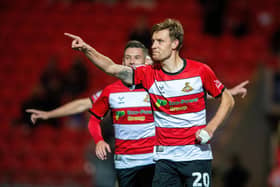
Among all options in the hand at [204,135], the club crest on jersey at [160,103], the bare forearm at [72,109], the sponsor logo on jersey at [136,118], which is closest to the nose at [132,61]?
the sponsor logo on jersey at [136,118]

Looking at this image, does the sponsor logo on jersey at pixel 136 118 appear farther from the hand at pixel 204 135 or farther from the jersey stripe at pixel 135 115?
the hand at pixel 204 135

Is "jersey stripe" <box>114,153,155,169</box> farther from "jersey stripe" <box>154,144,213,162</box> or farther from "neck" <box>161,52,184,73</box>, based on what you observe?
"neck" <box>161,52,184,73</box>

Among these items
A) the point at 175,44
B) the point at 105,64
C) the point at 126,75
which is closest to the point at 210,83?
the point at 175,44

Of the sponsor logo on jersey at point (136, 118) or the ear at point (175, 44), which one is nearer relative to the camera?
the ear at point (175, 44)

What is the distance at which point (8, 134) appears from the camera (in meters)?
13.3

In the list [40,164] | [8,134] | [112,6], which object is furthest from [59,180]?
[112,6]

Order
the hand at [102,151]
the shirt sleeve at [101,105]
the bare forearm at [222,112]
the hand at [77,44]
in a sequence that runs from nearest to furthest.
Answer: the hand at [77,44] → the bare forearm at [222,112] → the hand at [102,151] → the shirt sleeve at [101,105]

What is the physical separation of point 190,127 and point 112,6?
36.2ft

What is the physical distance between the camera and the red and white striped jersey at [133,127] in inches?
253

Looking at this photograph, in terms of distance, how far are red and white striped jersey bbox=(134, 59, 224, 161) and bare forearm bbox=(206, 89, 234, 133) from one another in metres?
0.09

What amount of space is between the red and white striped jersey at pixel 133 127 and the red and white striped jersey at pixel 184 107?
0.82 meters

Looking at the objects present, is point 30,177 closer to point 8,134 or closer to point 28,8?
point 8,134

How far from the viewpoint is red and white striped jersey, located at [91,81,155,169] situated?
6430mm

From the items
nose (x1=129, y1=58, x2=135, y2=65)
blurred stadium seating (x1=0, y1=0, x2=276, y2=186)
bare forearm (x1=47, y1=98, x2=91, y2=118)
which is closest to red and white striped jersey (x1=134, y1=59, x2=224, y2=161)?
nose (x1=129, y1=58, x2=135, y2=65)
